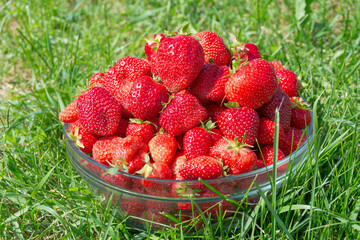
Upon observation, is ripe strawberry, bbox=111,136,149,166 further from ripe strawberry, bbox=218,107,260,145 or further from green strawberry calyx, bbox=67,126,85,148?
ripe strawberry, bbox=218,107,260,145

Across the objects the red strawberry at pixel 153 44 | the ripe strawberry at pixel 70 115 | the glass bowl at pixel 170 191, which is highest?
the red strawberry at pixel 153 44

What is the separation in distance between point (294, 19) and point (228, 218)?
7.12ft

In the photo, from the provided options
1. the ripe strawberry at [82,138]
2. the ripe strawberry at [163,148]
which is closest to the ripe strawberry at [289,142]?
the ripe strawberry at [163,148]

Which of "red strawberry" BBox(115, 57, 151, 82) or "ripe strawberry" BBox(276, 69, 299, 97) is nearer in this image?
"red strawberry" BBox(115, 57, 151, 82)

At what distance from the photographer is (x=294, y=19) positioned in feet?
10.3

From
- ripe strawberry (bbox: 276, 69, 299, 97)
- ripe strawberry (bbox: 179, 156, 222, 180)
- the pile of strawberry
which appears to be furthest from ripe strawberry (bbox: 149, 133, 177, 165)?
ripe strawberry (bbox: 276, 69, 299, 97)

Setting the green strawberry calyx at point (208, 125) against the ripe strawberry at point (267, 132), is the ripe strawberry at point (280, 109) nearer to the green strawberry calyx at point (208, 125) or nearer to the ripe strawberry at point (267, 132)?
the ripe strawberry at point (267, 132)

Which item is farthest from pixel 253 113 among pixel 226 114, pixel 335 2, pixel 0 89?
pixel 335 2

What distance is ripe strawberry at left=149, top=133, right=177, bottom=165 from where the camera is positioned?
160 cm

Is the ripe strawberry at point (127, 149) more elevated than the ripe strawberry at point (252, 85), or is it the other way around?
the ripe strawberry at point (252, 85)

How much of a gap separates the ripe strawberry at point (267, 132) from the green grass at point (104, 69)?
186mm

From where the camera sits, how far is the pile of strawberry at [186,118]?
1544mm

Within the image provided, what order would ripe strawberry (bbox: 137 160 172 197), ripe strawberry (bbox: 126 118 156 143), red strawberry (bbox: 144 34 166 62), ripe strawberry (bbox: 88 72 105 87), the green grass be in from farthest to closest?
1. ripe strawberry (bbox: 88 72 105 87)
2. red strawberry (bbox: 144 34 166 62)
3. ripe strawberry (bbox: 126 118 156 143)
4. the green grass
5. ripe strawberry (bbox: 137 160 172 197)

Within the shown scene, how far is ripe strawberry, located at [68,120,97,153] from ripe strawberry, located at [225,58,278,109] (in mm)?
657
